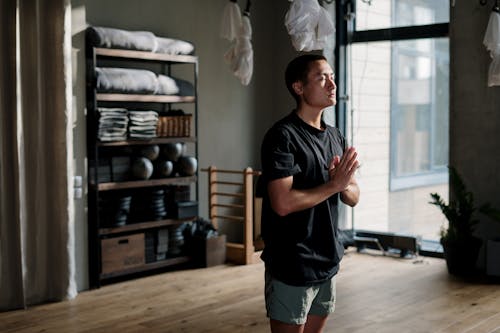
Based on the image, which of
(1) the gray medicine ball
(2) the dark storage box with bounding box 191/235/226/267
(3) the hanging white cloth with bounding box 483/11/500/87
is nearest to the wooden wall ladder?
(2) the dark storage box with bounding box 191/235/226/267

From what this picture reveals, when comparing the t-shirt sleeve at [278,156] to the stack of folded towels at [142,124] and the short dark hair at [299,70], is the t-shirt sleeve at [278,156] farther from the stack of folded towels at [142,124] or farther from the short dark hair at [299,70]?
the stack of folded towels at [142,124]

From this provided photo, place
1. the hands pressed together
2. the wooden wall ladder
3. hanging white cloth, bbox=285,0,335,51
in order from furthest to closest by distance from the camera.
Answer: the wooden wall ladder
hanging white cloth, bbox=285,0,335,51
the hands pressed together

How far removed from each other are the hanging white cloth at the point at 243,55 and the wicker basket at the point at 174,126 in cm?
62

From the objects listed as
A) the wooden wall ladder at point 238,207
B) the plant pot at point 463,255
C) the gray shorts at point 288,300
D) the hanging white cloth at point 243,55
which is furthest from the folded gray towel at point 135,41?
the gray shorts at point 288,300

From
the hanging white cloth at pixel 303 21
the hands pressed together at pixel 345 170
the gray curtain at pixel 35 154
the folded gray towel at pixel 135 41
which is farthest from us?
the folded gray towel at pixel 135 41

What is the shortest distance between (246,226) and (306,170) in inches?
143

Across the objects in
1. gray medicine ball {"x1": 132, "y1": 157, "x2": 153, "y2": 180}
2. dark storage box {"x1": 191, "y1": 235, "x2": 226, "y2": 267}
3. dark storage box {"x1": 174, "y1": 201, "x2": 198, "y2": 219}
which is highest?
gray medicine ball {"x1": 132, "y1": 157, "x2": 153, "y2": 180}

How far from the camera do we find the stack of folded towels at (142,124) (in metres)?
5.45

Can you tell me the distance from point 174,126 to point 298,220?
11.2 feet

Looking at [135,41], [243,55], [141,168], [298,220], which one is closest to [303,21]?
[243,55]

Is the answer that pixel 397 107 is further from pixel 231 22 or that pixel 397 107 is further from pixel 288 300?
pixel 288 300

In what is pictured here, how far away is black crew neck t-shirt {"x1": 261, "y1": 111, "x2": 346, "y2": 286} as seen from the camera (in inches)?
98.0

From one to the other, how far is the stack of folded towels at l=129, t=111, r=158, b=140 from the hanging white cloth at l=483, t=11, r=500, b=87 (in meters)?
2.70

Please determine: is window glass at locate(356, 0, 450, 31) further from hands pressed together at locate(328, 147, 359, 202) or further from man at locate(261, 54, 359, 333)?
hands pressed together at locate(328, 147, 359, 202)
